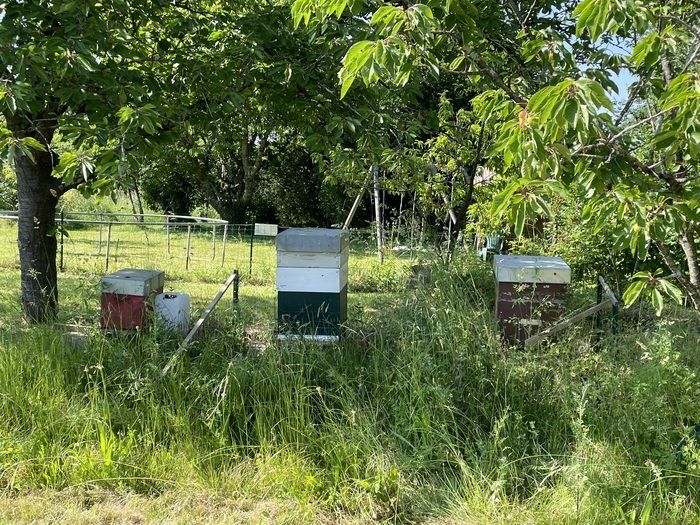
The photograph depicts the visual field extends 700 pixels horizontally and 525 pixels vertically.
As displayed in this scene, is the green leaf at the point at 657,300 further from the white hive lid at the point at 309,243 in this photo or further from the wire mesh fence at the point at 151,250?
the wire mesh fence at the point at 151,250

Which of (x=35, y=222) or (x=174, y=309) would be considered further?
(x=35, y=222)

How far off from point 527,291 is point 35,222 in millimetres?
3998

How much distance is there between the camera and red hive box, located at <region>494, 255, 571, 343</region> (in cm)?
418

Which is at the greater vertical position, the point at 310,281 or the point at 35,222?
the point at 35,222

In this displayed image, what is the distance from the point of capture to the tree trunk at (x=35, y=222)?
5.08 meters

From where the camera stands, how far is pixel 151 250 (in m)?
12.4

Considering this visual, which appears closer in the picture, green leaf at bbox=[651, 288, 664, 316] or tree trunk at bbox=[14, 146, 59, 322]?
green leaf at bbox=[651, 288, 664, 316]

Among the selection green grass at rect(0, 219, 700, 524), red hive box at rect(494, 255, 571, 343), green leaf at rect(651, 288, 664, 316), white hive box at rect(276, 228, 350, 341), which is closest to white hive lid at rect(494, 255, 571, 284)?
red hive box at rect(494, 255, 571, 343)

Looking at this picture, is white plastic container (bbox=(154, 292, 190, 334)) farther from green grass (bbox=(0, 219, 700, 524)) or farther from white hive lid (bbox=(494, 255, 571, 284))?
white hive lid (bbox=(494, 255, 571, 284))

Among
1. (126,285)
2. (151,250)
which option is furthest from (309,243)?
(151,250)

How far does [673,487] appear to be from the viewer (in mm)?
2756

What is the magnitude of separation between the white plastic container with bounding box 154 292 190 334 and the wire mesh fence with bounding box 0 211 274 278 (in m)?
1.42

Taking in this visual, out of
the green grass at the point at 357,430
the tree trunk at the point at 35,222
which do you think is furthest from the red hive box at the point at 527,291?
the tree trunk at the point at 35,222

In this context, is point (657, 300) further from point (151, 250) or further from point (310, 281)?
point (151, 250)
